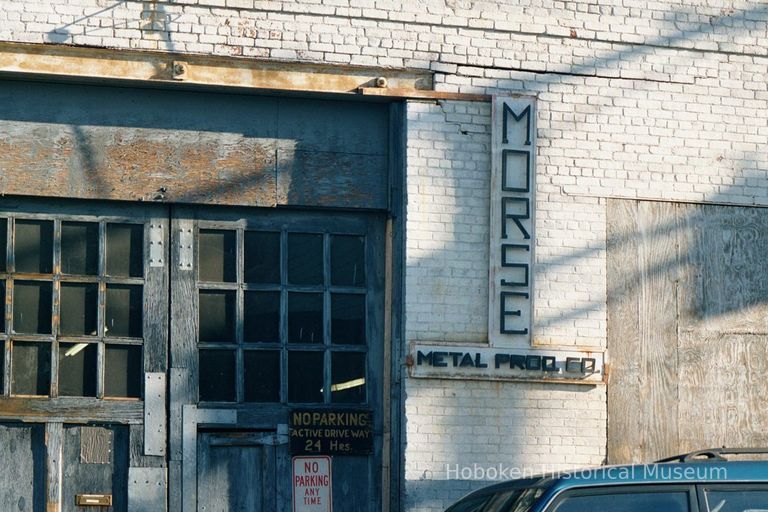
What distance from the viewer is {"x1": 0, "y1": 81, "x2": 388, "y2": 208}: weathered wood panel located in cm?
1037

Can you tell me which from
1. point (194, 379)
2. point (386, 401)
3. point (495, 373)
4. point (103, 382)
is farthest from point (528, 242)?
point (103, 382)

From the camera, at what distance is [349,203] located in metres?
10.9

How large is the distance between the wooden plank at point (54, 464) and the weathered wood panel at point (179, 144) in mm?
1924

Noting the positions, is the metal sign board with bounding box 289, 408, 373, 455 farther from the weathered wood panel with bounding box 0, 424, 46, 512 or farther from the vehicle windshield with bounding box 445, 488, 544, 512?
the vehicle windshield with bounding box 445, 488, 544, 512

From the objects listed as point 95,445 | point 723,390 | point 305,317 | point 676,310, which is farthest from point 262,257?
point 723,390

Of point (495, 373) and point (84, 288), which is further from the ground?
point (84, 288)

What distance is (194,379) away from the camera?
412 inches

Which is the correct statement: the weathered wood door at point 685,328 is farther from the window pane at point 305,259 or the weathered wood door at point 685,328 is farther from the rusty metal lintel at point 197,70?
the window pane at point 305,259

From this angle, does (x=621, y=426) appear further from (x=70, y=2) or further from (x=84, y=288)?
(x=70, y=2)

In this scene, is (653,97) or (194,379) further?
(653,97)

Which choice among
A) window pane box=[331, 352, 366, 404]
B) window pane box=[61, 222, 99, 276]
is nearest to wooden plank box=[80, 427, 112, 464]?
window pane box=[61, 222, 99, 276]

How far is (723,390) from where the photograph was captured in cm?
1116

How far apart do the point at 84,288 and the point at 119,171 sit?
101 centimetres

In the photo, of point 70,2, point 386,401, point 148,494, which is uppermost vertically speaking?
point 70,2
